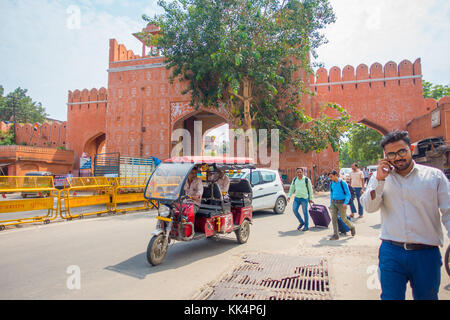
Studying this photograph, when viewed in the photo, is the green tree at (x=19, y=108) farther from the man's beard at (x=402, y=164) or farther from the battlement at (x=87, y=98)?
the man's beard at (x=402, y=164)

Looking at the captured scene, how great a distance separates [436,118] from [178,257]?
2075cm

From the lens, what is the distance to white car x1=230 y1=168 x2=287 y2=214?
31.0ft

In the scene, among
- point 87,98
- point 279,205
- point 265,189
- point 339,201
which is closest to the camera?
point 339,201

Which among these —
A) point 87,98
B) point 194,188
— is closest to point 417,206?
point 194,188

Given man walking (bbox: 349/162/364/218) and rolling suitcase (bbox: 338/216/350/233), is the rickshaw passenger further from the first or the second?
man walking (bbox: 349/162/364/218)

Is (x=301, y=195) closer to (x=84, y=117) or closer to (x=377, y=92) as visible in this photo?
(x=377, y=92)

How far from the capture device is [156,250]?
4.55 m

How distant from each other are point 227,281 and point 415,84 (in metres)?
24.9

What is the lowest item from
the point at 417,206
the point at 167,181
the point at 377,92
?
the point at 417,206

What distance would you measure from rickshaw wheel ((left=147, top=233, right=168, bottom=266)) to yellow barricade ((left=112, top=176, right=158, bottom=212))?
604 centimetres

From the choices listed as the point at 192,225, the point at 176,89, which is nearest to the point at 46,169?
the point at 176,89

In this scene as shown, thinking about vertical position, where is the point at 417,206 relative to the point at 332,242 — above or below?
above

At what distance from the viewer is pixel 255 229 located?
752cm
